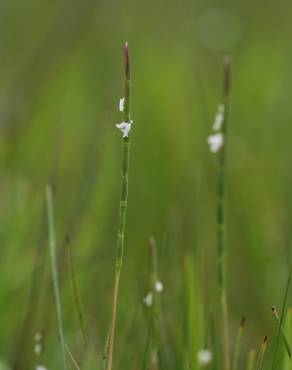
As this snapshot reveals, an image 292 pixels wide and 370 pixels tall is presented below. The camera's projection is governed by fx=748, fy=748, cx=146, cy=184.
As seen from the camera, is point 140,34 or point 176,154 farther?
point 140,34

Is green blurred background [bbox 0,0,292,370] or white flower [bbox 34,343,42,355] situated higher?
green blurred background [bbox 0,0,292,370]

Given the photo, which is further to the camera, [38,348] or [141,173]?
[141,173]

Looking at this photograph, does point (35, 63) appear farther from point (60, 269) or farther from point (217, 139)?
point (217, 139)

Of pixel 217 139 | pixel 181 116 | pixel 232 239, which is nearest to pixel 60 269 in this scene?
pixel 217 139

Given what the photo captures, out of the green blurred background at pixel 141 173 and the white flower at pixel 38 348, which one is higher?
the green blurred background at pixel 141 173

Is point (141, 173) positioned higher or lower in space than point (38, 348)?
higher

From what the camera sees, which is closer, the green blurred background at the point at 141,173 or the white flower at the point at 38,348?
the white flower at the point at 38,348

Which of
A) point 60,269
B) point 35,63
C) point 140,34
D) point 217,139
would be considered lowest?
point 60,269

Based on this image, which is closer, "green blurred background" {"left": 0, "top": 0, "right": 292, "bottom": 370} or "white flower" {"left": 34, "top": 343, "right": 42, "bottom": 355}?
"white flower" {"left": 34, "top": 343, "right": 42, "bottom": 355}
